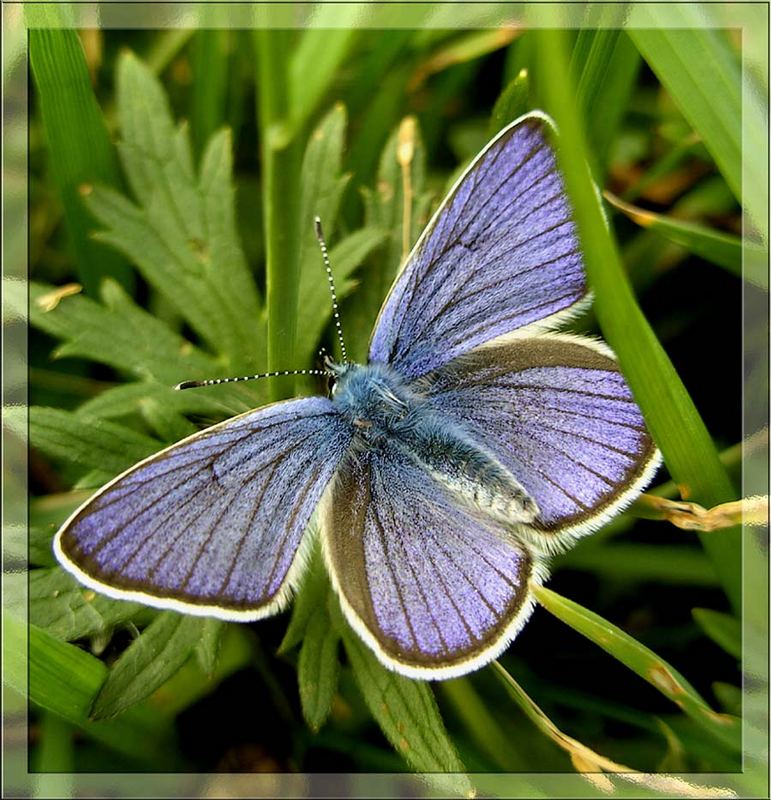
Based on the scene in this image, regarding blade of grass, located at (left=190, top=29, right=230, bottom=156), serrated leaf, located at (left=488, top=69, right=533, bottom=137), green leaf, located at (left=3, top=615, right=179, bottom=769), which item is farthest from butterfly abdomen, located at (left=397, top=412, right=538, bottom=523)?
blade of grass, located at (left=190, top=29, right=230, bottom=156)

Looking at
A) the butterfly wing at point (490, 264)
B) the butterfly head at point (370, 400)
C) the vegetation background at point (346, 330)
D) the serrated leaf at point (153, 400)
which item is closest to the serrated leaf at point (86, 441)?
the vegetation background at point (346, 330)

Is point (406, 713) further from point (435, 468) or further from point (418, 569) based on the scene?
point (435, 468)

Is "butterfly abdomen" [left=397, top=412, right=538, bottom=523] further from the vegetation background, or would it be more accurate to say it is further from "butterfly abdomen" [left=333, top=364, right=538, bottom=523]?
the vegetation background

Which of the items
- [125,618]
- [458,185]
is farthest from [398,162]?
[125,618]

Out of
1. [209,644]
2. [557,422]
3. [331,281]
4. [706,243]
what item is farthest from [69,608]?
[706,243]

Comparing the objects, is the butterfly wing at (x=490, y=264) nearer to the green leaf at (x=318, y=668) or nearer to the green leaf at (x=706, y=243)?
the green leaf at (x=706, y=243)

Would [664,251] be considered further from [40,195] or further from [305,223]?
[40,195]

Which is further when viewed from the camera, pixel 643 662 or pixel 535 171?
pixel 535 171

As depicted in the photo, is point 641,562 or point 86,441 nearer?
point 86,441
